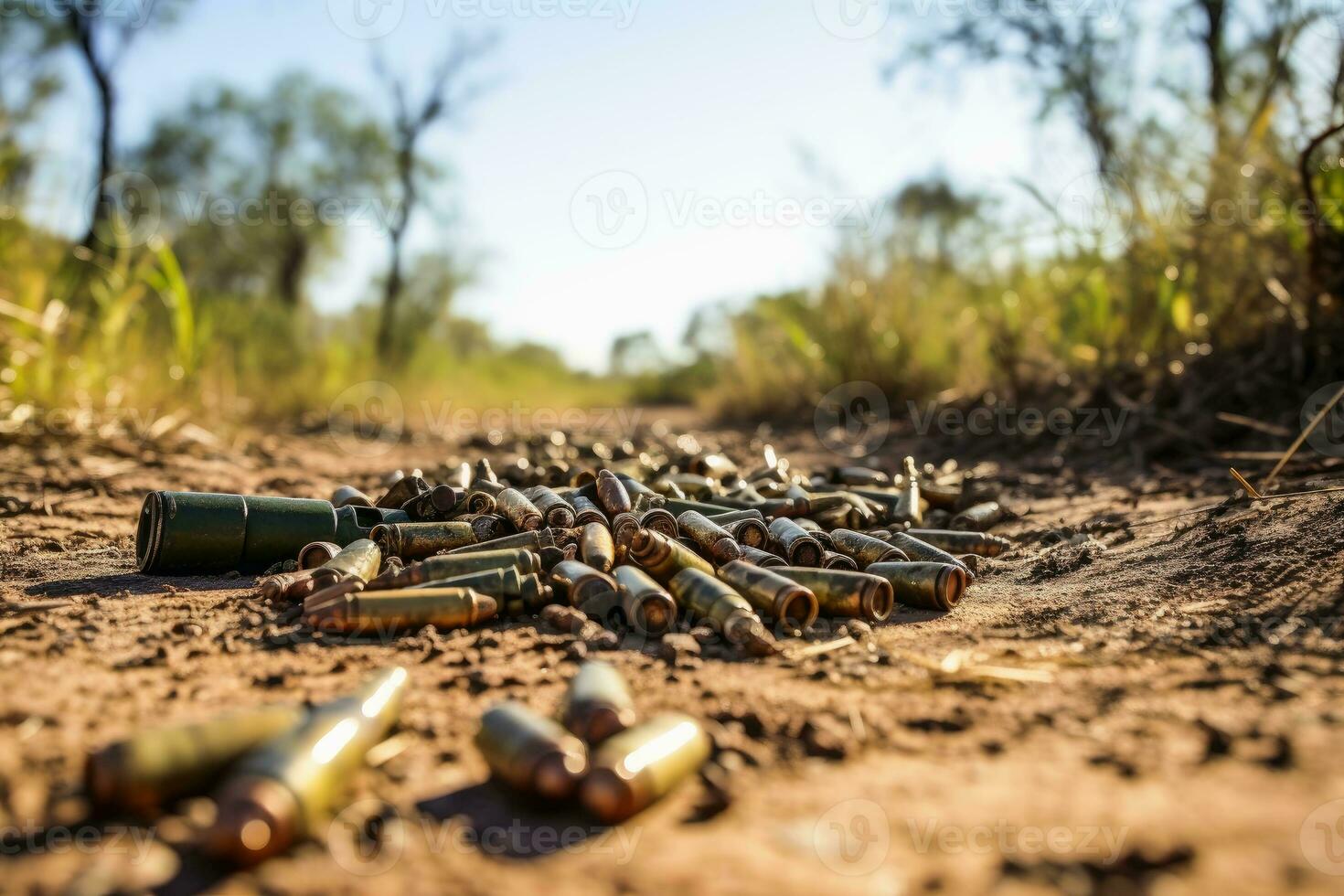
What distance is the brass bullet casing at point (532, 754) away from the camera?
1.86m

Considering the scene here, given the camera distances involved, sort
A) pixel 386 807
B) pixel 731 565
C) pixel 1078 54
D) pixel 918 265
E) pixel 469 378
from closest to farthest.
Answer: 1. pixel 386 807
2. pixel 731 565
3. pixel 918 265
4. pixel 1078 54
5. pixel 469 378

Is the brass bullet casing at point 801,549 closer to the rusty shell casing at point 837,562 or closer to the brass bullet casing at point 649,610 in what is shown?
the rusty shell casing at point 837,562

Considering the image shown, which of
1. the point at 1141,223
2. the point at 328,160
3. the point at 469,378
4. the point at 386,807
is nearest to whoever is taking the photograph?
the point at 386,807

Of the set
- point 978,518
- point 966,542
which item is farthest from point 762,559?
point 978,518

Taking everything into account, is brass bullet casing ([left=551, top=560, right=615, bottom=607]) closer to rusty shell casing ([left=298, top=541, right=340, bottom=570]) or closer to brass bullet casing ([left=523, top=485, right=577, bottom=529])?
brass bullet casing ([left=523, top=485, right=577, bottom=529])

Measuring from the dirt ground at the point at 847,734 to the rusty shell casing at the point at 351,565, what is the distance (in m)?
0.21

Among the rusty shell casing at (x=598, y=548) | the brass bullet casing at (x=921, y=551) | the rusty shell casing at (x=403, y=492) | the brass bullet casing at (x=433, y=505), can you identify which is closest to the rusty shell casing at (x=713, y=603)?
the rusty shell casing at (x=598, y=548)

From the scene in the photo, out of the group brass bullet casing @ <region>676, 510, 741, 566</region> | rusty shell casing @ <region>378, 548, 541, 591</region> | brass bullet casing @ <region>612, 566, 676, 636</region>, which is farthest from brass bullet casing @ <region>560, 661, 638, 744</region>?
brass bullet casing @ <region>676, 510, 741, 566</region>

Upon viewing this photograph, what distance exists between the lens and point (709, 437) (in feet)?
36.5

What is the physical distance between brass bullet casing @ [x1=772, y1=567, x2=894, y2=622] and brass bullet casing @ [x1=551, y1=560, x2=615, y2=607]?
78cm

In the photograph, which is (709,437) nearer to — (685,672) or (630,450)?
(630,450)

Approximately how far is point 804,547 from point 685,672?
4.47 ft

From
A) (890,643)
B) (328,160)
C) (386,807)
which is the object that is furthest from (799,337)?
(328,160)

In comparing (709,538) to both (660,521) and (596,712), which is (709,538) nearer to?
(660,521)
